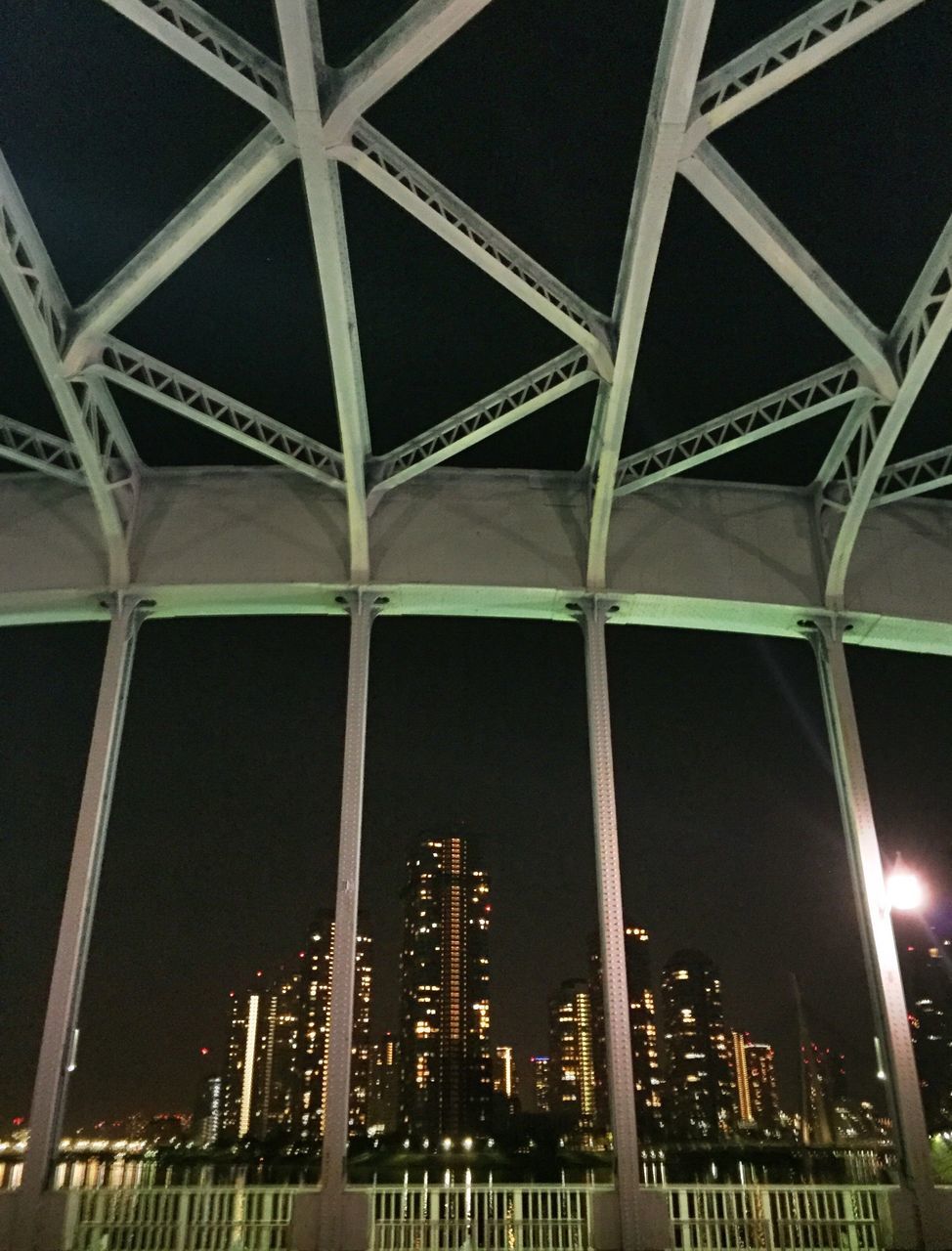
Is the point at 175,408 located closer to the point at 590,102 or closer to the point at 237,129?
the point at 237,129

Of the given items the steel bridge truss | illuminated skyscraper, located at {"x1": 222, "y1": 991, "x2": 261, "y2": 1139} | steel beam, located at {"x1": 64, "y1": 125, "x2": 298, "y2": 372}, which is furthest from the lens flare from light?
illuminated skyscraper, located at {"x1": 222, "y1": 991, "x2": 261, "y2": 1139}

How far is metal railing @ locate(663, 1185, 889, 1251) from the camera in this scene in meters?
8.06

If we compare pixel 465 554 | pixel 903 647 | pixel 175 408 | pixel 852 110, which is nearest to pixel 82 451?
pixel 175 408

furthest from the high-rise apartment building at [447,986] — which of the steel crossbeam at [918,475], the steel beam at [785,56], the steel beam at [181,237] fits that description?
the steel beam at [785,56]

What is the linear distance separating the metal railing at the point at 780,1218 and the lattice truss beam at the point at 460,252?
6525 mm

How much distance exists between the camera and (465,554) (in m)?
11.3

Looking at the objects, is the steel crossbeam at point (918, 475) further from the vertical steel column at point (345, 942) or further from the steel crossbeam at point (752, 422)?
the vertical steel column at point (345, 942)

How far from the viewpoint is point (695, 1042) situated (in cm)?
3056

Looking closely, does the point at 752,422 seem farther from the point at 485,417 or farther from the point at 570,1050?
the point at 570,1050

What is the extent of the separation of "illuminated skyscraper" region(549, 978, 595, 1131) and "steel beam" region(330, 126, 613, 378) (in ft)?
77.2

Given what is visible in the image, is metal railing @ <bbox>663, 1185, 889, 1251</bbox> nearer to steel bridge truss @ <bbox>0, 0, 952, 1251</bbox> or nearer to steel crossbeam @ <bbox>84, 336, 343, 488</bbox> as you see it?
steel bridge truss @ <bbox>0, 0, 952, 1251</bbox>

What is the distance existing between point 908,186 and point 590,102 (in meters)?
3.03

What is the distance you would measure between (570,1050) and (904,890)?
24.2m

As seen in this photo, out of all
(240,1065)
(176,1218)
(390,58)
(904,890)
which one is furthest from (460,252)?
(240,1065)
